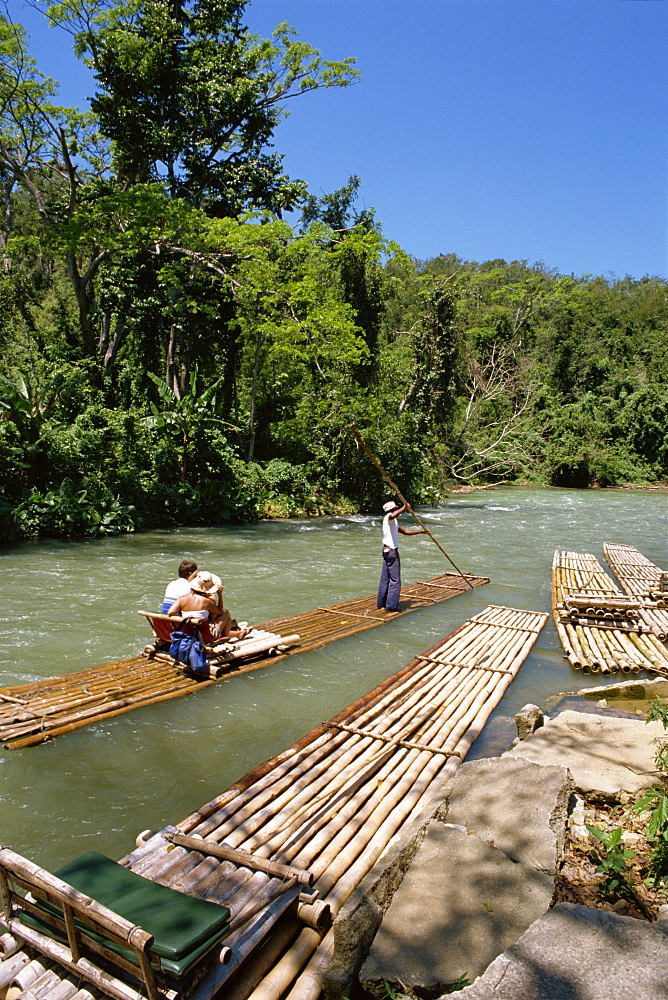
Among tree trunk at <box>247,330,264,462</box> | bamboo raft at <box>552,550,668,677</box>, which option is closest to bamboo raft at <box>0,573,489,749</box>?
bamboo raft at <box>552,550,668,677</box>

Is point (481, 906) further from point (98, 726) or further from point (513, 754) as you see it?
point (98, 726)

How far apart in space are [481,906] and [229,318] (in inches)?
822

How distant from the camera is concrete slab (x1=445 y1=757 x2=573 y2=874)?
2879 millimetres

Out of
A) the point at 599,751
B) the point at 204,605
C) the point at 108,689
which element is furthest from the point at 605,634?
the point at 108,689

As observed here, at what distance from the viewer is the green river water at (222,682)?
14.0ft

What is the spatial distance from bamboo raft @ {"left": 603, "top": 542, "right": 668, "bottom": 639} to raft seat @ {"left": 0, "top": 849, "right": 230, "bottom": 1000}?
7.03 m

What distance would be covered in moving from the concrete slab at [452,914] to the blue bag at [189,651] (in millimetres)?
3504

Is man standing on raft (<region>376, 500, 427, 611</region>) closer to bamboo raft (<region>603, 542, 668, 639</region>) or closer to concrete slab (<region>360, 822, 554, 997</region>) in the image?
bamboo raft (<region>603, 542, 668, 639</region>)

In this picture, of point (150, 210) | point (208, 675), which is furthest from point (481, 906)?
point (150, 210)

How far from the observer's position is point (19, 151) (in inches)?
723

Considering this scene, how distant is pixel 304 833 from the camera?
3.43 meters

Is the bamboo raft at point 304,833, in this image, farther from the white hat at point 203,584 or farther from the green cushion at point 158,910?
the white hat at point 203,584

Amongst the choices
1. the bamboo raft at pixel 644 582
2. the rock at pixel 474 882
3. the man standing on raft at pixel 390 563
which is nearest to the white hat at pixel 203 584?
the man standing on raft at pixel 390 563

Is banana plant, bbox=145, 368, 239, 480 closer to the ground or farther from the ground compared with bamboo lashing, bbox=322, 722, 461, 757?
farther from the ground
